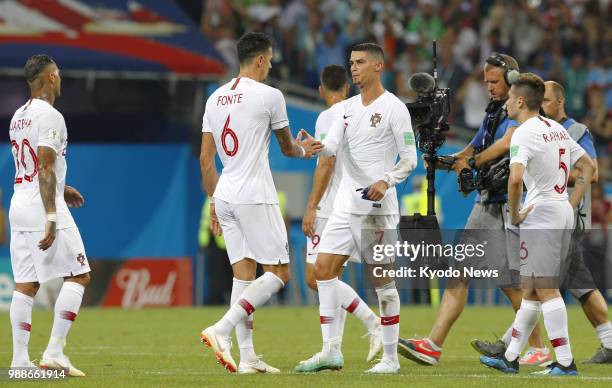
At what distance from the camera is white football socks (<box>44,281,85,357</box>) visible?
10.5 meters

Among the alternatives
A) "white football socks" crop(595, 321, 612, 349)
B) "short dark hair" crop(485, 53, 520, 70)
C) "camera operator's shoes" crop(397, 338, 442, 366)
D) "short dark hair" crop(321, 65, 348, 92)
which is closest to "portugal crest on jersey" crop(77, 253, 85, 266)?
"camera operator's shoes" crop(397, 338, 442, 366)

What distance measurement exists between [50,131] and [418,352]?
12.0ft

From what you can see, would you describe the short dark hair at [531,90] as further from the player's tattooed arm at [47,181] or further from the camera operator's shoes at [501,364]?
the player's tattooed arm at [47,181]

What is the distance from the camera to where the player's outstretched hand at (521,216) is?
10.3m

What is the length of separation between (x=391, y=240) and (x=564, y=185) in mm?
1410

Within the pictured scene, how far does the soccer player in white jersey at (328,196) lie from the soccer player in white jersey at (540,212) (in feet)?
5.03

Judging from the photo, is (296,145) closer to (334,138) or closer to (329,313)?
(334,138)

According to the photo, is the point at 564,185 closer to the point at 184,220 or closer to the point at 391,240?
the point at 391,240

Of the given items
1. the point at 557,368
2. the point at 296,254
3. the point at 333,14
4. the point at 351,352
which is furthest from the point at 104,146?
the point at 557,368

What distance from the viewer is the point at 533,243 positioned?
10.4 meters

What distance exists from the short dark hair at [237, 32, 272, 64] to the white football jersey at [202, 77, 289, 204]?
0.65 feet

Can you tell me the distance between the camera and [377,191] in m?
10.2

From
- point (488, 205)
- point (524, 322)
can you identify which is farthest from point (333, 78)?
point (524, 322)
